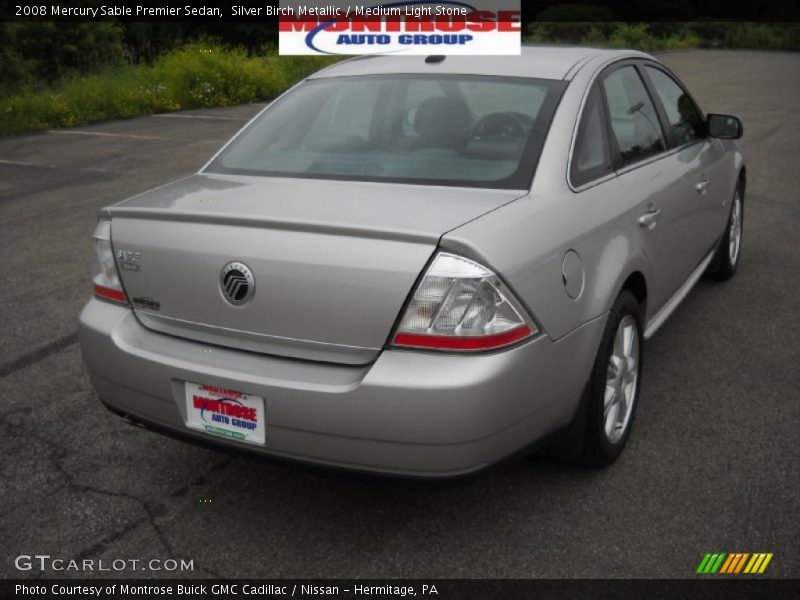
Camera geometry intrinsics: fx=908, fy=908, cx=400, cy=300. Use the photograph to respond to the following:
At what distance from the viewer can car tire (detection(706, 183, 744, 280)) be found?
5.63m

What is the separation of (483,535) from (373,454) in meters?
0.62

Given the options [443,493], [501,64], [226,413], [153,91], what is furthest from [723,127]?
[153,91]

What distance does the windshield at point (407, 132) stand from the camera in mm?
3240

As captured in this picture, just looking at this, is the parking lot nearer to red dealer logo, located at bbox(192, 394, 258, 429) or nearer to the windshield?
red dealer logo, located at bbox(192, 394, 258, 429)

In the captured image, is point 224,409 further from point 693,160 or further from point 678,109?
point 678,109

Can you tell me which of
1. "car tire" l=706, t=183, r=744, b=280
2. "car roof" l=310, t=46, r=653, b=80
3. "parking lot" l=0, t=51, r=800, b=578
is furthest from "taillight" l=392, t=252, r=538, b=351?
"car tire" l=706, t=183, r=744, b=280

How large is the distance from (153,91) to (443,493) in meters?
15.8

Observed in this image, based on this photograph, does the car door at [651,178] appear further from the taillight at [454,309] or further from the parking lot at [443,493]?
the taillight at [454,309]

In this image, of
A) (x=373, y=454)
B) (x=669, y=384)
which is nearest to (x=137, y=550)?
(x=373, y=454)

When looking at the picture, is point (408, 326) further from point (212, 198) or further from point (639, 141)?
point (639, 141)

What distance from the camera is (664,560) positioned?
2814mm

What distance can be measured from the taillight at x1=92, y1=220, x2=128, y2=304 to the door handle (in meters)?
A: 1.98

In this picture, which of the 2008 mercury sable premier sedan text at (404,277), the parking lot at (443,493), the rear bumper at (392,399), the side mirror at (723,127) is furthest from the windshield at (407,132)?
the side mirror at (723,127)

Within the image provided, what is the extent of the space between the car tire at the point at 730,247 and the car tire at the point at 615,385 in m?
2.20
